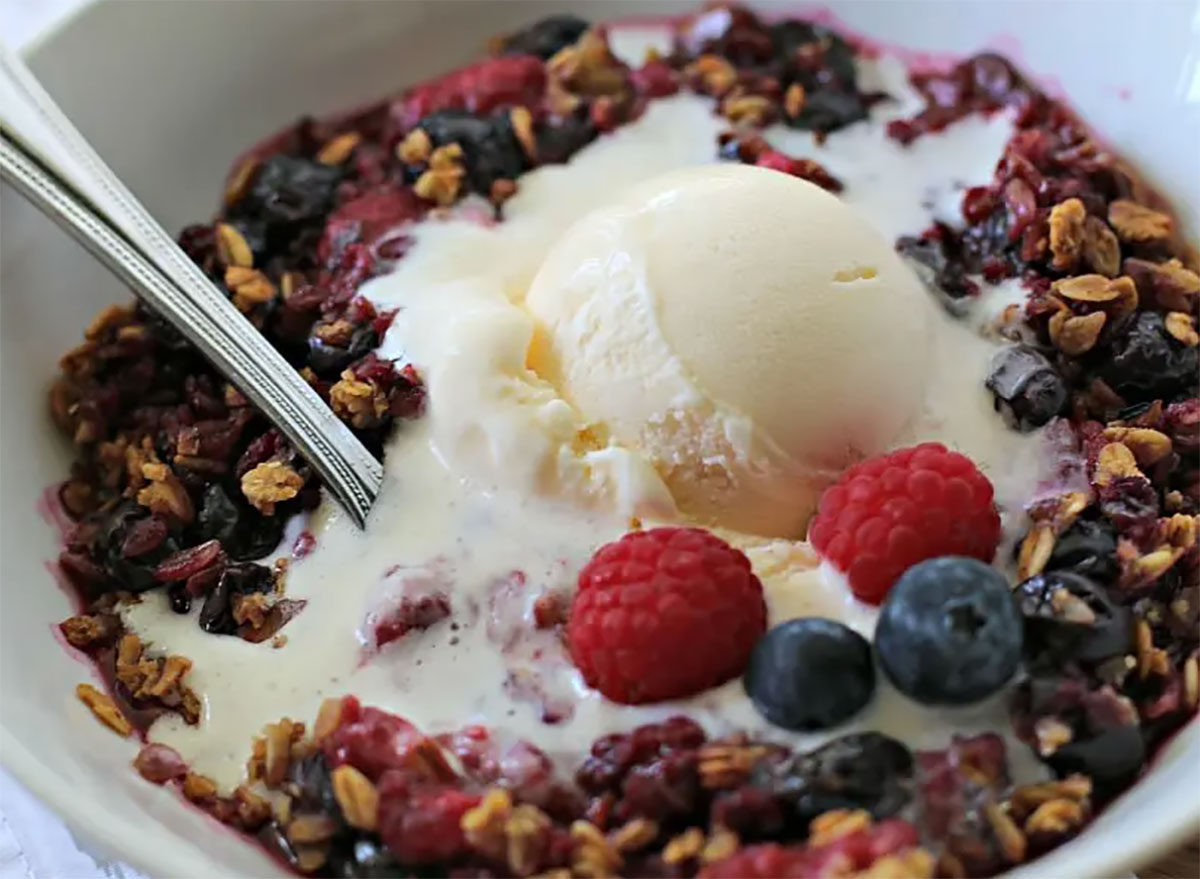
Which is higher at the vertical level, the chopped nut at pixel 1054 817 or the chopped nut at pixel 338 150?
the chopped nut at pixel 338 150

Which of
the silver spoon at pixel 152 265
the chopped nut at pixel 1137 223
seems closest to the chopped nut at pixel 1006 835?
the silver spoon at pixel 152 265

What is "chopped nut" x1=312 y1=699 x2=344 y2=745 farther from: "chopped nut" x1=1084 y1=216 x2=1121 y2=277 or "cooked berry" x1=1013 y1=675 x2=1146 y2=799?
"chopped nut" x1=1084 y1=216 x2=1121 y2=277

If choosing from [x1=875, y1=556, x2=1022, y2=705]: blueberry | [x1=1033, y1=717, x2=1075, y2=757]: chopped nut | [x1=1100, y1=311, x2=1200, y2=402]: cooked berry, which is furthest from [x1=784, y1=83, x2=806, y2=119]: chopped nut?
[x1=1033, y1=717, x2=1075, y2=757]: chopped nut

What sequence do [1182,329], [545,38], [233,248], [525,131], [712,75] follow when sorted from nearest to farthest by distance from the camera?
1. [1182,329]
2. [233,248]
3. [525,131]
4. [712,75]
5. [545,38]

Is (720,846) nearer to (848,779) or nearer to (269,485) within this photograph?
(848,779)

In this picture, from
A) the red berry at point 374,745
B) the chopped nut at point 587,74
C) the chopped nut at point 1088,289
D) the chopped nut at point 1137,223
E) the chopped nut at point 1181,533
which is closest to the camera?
the red berry at point 374,745

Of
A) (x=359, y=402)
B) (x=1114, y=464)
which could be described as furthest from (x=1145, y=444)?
(x=359, y=402)

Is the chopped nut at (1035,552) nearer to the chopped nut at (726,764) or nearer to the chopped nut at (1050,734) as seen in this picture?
the chopped nut at (1050,734)
